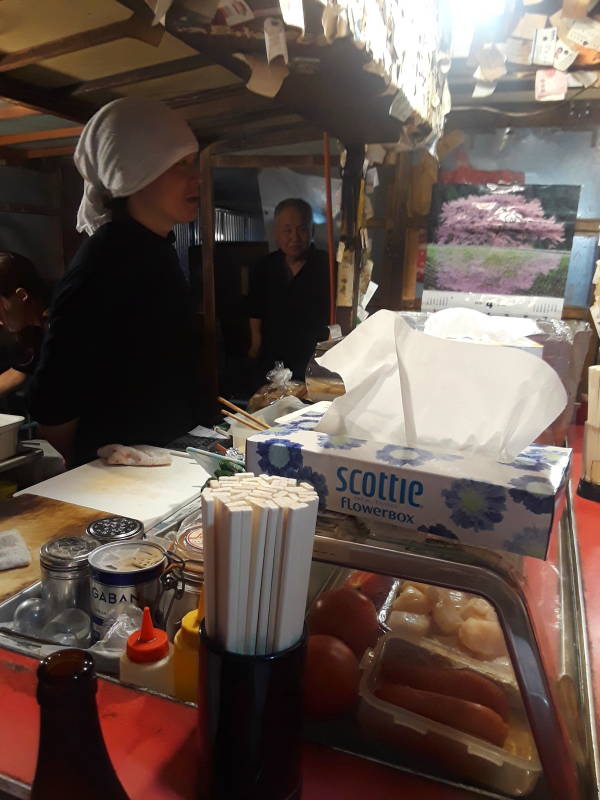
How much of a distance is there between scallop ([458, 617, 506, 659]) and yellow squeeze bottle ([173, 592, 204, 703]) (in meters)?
0.43

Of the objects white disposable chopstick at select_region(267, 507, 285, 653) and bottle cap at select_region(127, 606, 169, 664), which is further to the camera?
bottle cap at select_region(127, 606, 169, 664)

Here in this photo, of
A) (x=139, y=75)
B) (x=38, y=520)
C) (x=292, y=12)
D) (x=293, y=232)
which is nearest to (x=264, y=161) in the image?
(x=293, y=232)

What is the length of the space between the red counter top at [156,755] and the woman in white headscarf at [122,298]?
1.43 metres

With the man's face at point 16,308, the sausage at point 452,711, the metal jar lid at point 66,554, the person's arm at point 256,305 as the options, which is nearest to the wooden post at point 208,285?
the person's arm at point 256,305

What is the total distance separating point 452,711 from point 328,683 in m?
0.18

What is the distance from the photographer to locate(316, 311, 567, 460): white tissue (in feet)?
2.52

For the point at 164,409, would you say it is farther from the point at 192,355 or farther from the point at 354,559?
the point at 354,559

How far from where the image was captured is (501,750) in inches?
28.8

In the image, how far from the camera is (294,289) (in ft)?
12.4

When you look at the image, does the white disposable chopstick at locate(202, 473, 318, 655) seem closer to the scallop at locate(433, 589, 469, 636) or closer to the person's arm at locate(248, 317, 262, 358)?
the scallop at locate(433, 589, 469, 636)

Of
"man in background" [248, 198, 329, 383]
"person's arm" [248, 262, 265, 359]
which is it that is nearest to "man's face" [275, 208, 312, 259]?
"man in background" [248, 198, 329, 383]

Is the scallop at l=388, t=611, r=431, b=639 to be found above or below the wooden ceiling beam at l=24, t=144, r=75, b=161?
below

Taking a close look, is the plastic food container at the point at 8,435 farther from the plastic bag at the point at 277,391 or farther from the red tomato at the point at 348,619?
the red tomato at the point at 348,619

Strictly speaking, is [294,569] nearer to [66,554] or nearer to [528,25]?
[66,554]
